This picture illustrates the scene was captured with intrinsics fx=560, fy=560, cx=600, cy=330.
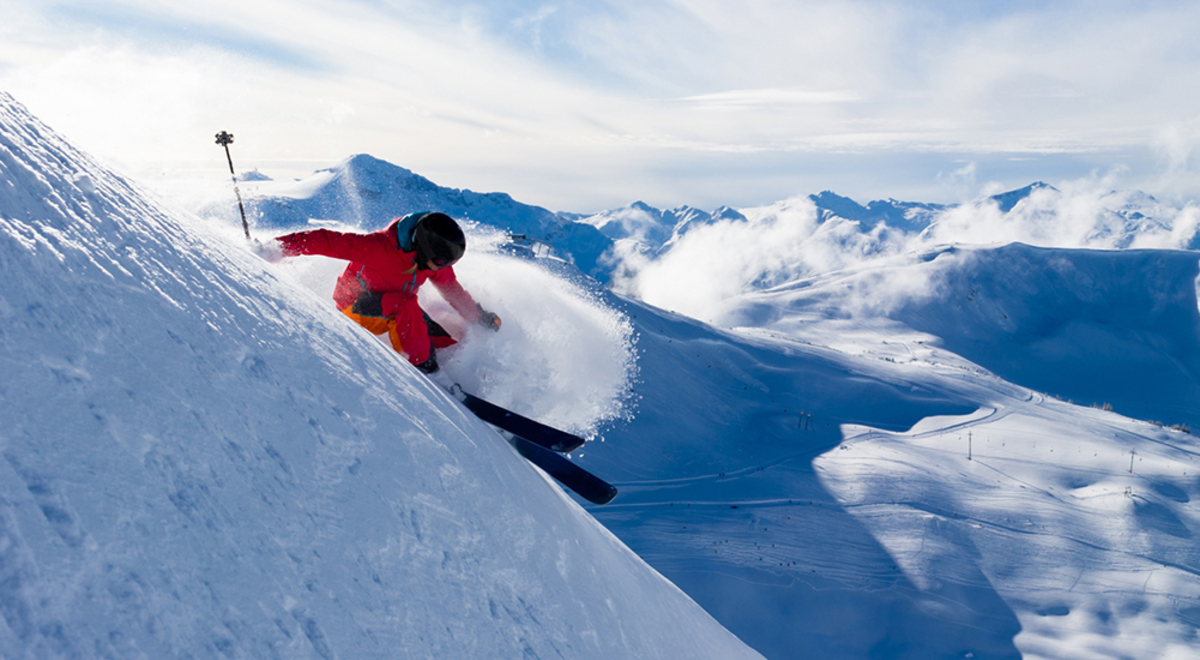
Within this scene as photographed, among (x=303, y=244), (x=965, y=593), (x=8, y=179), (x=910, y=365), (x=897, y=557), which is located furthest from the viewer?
(x=910, y=365)

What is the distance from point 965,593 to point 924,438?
1837cm

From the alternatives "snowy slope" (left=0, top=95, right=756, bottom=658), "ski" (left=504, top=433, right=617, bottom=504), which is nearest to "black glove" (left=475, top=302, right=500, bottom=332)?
"ski" (left=504, top=433, right=617, bottom=504)

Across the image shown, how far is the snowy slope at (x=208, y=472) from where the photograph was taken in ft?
4.64

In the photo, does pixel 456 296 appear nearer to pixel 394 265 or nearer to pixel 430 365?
pixel 394 265

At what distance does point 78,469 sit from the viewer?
4.92ft

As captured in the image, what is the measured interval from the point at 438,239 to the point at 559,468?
2354 mm

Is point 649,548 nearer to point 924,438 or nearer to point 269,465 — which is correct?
point 269,465

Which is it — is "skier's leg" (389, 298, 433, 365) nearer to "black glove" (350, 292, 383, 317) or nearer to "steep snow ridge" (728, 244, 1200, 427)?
"black glove" (350, 292, 383, 317)

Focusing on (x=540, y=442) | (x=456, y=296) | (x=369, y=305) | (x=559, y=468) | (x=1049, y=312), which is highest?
(x=1049, y=312)

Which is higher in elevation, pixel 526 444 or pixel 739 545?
pixel 526 444

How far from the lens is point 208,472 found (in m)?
1.89

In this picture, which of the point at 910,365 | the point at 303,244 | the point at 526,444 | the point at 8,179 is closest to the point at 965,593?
Result: the point at 526,444

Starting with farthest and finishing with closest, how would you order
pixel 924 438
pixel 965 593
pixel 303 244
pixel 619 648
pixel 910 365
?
1. pixel 910 365
2. pixel 924 438
3. pixel 965 593
4. pixel 303 244
5. pixel 619 648

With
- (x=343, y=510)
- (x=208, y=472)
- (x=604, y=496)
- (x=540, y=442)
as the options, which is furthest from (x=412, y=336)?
(x=208, y=472)
